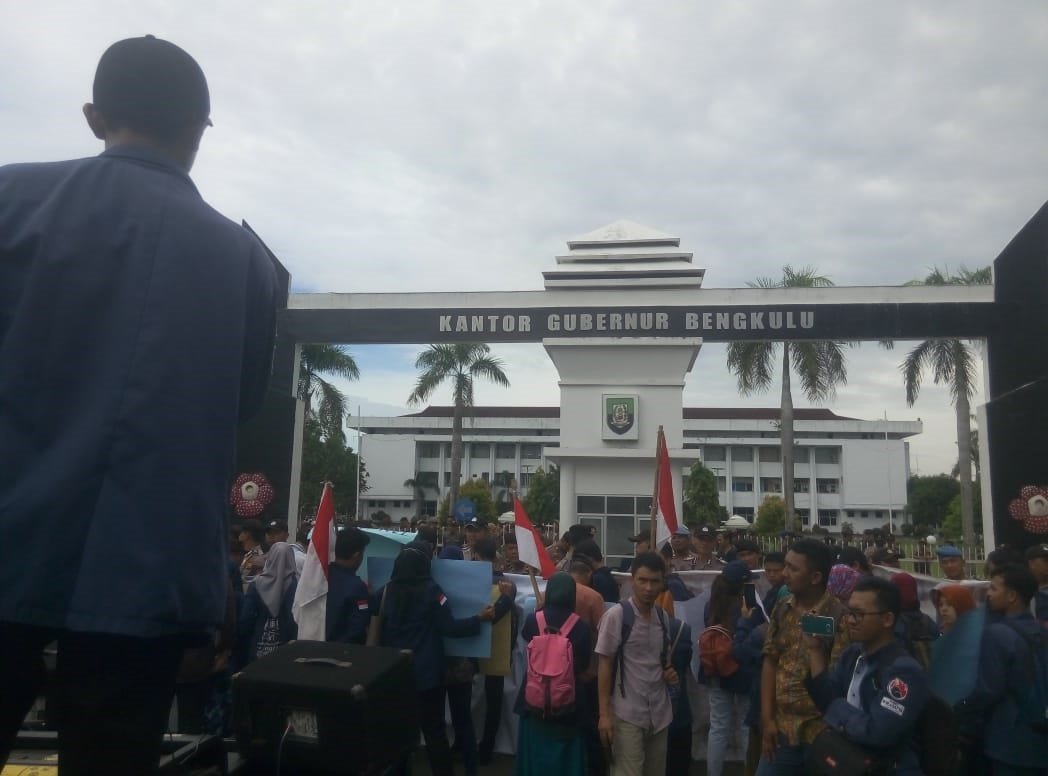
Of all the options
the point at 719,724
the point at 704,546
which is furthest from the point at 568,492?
the point at 719,724

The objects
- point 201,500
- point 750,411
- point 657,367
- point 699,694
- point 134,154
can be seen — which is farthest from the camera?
point 750,411

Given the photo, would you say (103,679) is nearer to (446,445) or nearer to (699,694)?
(699,694)

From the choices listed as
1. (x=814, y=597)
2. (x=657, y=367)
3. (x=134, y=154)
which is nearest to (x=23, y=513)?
(x=134, y=154)

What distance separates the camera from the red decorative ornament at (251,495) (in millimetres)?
16000

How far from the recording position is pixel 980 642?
4.86 meters

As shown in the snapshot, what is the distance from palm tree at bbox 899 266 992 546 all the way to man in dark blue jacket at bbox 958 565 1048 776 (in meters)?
21.9

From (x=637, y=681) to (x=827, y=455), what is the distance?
61.9m

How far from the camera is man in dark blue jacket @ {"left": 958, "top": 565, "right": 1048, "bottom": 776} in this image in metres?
4.85

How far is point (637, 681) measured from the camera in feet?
17.6

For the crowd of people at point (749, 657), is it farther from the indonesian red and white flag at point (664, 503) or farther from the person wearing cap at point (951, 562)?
the person wearing cap at point (951, 562)

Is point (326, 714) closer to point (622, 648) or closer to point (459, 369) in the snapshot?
point (622, 648)

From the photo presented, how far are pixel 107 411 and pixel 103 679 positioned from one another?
446 millimetres

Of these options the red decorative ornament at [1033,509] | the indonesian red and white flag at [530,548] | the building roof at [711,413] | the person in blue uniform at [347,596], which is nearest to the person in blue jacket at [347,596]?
the person in blue uniform at [347,596]

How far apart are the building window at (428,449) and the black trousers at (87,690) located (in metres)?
68.0
